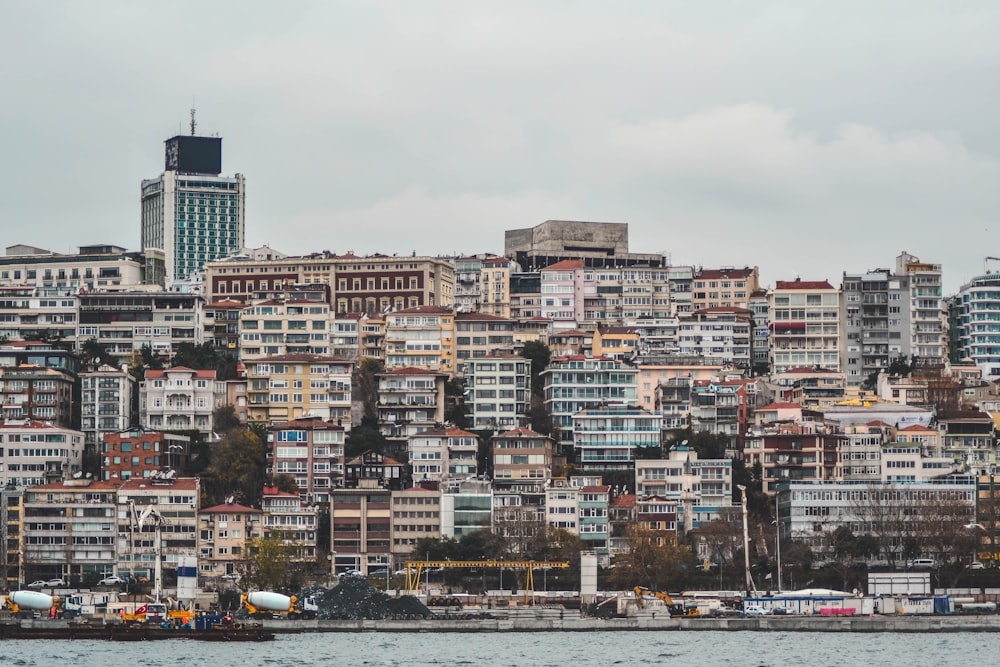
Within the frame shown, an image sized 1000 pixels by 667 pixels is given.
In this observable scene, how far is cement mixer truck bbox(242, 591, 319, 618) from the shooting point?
329ft

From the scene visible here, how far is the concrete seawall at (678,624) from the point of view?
329ft

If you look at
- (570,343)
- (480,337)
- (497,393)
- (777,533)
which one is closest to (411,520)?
(497,393)

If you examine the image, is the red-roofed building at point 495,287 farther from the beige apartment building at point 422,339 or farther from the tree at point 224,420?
the tree at point 224,420

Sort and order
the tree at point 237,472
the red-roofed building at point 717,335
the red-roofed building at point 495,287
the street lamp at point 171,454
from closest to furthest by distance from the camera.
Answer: the tree at point 237,472
the street lamp at point 171,454
the red-roofed building at point 717,335
the red-roofed building at point 495,287

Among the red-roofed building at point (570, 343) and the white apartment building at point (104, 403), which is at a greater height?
the red-roofed building at point (570, 343)

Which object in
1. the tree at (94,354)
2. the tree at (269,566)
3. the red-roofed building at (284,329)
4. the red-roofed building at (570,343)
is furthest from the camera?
the red-roofed building at (570,343)

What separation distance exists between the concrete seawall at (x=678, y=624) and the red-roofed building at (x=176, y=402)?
113ft

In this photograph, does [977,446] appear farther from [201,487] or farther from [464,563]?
[201,487]

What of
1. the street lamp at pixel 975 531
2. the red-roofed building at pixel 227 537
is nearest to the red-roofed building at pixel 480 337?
the red-roofed building at pixel 227 537

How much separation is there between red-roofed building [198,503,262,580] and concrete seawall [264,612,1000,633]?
59.9ft

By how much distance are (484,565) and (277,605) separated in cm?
1599

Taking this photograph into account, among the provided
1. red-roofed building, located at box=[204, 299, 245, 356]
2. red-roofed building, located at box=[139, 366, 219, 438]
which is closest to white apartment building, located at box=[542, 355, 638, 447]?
red-roofed building, located at box=[139, 366, 219, 438]

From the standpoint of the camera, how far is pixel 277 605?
101 meters

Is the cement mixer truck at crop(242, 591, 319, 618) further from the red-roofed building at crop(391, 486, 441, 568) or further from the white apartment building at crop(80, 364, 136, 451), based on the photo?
the white apartment building at crop(80, 364, 136, 451)
